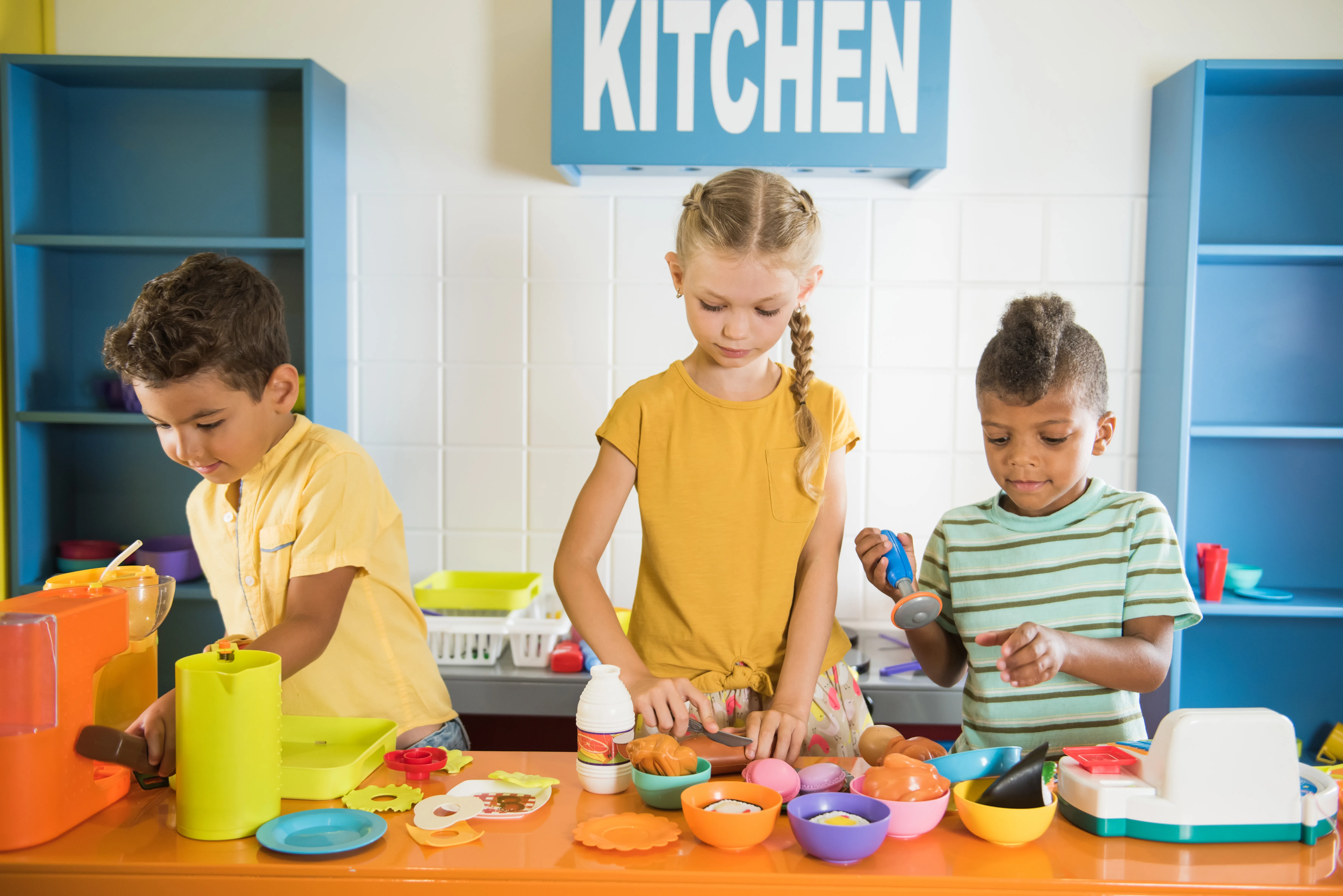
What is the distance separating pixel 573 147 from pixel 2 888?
4.87 feet

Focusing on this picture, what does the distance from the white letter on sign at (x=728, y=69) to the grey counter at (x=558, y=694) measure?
3.53ft

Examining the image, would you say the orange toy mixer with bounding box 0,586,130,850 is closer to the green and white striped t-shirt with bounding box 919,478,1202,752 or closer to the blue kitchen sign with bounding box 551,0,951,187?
the green and white striped t-shirt with bounding box 919,478,1202,752

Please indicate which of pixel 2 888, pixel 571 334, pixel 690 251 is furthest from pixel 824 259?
pixel 2 888

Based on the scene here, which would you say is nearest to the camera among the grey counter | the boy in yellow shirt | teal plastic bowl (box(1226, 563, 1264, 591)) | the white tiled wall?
the boy in yellow shirt

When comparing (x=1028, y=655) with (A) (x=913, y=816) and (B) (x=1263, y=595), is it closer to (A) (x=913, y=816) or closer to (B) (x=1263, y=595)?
(A) (x=913, y=816)

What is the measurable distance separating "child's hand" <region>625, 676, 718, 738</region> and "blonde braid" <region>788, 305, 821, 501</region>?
0.98ft

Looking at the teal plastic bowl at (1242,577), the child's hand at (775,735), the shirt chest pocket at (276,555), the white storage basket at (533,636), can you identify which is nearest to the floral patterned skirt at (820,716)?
the child's hand at (775,735)

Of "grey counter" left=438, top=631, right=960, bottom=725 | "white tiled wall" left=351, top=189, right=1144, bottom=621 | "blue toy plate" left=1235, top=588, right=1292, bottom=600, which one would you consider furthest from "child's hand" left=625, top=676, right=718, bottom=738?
"blue toy plate" left=1235, top=588, right=1292, bottom=600

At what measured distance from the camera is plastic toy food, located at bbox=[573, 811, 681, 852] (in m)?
0.77

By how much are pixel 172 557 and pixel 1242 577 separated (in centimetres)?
219

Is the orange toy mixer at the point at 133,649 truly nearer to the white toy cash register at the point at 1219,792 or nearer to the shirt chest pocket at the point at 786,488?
the shirt chest pocket at the point at 786,488

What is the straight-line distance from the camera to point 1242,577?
1.96 m

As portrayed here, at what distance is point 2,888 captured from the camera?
0.74 meters

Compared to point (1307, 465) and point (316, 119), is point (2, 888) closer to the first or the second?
point (316, 119)
